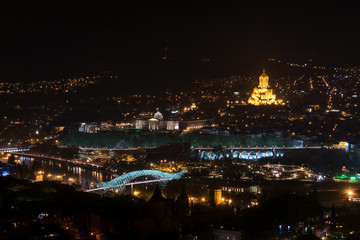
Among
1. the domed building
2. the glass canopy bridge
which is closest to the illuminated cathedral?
the domed building

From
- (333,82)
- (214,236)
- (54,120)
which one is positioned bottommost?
(214,236)

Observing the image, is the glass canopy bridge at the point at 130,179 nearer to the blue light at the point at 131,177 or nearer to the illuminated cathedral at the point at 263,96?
the blue light at the point at 131,177

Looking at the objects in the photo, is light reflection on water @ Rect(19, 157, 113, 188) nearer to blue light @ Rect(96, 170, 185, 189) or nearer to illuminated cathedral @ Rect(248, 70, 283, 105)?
blue light @ Rect(96, 170, 185, 189)

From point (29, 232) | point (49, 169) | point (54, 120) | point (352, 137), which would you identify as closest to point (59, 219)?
point (29, 232)

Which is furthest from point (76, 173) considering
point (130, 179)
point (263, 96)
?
point (263, 96)

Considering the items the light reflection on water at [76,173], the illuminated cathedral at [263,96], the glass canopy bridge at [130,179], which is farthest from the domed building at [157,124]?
the glass canopy bridge at [130,179]

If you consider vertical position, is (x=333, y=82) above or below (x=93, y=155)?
above

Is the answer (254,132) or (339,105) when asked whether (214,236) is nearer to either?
(254,132)
